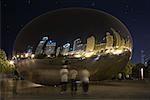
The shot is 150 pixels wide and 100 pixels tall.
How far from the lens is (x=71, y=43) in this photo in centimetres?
1634

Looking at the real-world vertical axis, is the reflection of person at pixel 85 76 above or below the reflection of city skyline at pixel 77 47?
below

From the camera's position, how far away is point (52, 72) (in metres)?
16.8

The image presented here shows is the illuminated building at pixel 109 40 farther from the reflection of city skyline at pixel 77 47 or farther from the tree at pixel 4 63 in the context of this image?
the tree at pixel 4 63

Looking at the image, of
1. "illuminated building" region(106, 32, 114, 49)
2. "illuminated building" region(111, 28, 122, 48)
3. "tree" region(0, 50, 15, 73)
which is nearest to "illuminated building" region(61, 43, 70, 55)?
"illuminated building" region(106, 32, 114, 49)

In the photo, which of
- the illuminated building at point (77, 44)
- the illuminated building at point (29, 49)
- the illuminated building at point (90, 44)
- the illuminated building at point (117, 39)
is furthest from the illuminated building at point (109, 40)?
the illuminated building at point (29, 49)

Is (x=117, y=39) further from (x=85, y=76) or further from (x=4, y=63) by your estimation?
(x=4, y=63)

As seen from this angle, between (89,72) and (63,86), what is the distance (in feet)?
4.15

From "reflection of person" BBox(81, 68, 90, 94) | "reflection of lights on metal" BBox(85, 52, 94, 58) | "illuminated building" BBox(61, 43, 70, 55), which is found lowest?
"reflection of person" BBox(81, 68, 90, 94)

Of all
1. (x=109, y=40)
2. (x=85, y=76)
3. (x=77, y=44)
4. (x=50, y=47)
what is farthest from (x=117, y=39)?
(x=50, y=47)

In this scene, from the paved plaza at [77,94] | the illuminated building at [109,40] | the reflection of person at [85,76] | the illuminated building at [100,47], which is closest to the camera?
the paved plaza at [77,94]

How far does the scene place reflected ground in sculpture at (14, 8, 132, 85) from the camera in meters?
16.4

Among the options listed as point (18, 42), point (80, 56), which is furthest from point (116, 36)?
point (18, 42)

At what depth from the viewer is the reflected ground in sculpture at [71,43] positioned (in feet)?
53.9

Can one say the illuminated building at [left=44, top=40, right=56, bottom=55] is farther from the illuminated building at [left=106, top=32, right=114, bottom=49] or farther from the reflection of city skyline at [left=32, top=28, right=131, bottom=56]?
the illuminated building at [left=106, top=32, right=114, bottom=49]
